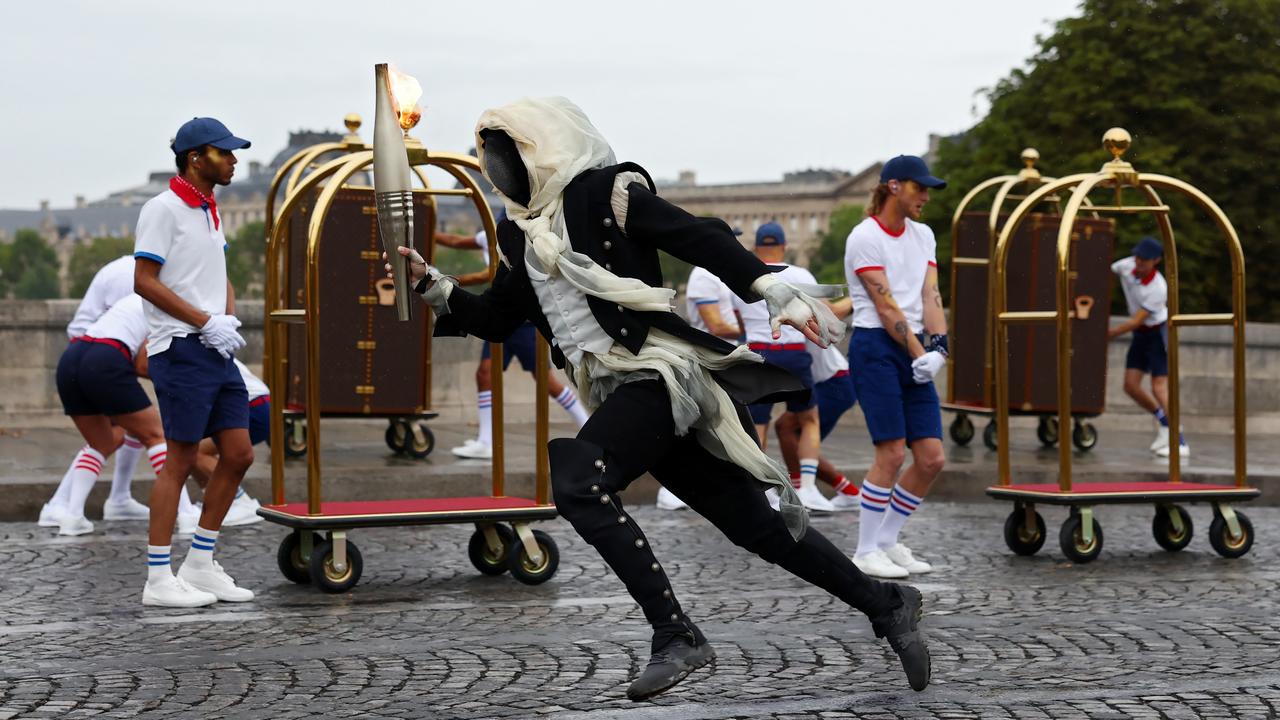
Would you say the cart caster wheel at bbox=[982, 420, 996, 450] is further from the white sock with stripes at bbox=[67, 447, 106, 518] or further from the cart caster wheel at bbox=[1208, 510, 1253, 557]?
the white sock with stripes at bbox=[67, 447, 106, 518]

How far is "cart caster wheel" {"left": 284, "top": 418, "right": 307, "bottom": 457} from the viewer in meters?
12.3

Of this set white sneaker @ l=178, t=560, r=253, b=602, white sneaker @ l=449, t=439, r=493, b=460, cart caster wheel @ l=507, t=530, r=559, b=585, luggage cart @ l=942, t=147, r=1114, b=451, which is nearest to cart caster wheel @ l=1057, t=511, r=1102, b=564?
cart caster wheel @ l=507, t=530, r=559, b=585

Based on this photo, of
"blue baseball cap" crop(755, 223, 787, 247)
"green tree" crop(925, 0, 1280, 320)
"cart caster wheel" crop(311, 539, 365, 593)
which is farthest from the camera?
"green tree" crop(925, 0, 1280, 320)

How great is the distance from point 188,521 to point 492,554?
2307 mm

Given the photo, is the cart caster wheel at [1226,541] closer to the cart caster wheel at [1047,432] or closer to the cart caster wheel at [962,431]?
the cart caster wheel at [1047,432]

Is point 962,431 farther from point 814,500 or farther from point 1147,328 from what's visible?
point 814,500

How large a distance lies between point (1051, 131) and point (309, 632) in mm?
35209

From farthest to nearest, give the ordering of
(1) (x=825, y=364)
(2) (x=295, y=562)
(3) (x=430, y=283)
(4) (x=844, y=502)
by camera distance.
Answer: (1) (x=825, y=364), (4) (x=844, y=502), (2) (x=295, y=562), (3) (x=430, y=283)

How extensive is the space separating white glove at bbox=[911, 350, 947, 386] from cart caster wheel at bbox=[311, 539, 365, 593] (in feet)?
7.42

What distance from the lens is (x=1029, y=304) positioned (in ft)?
42.5

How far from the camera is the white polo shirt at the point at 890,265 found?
26.2 feet

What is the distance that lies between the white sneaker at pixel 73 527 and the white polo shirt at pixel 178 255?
243cm

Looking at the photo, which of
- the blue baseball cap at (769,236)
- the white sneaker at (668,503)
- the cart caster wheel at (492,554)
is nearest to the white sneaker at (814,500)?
the white sneaker at (668,503)

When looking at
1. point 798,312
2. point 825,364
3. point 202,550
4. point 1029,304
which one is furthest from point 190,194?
point 1029,304
